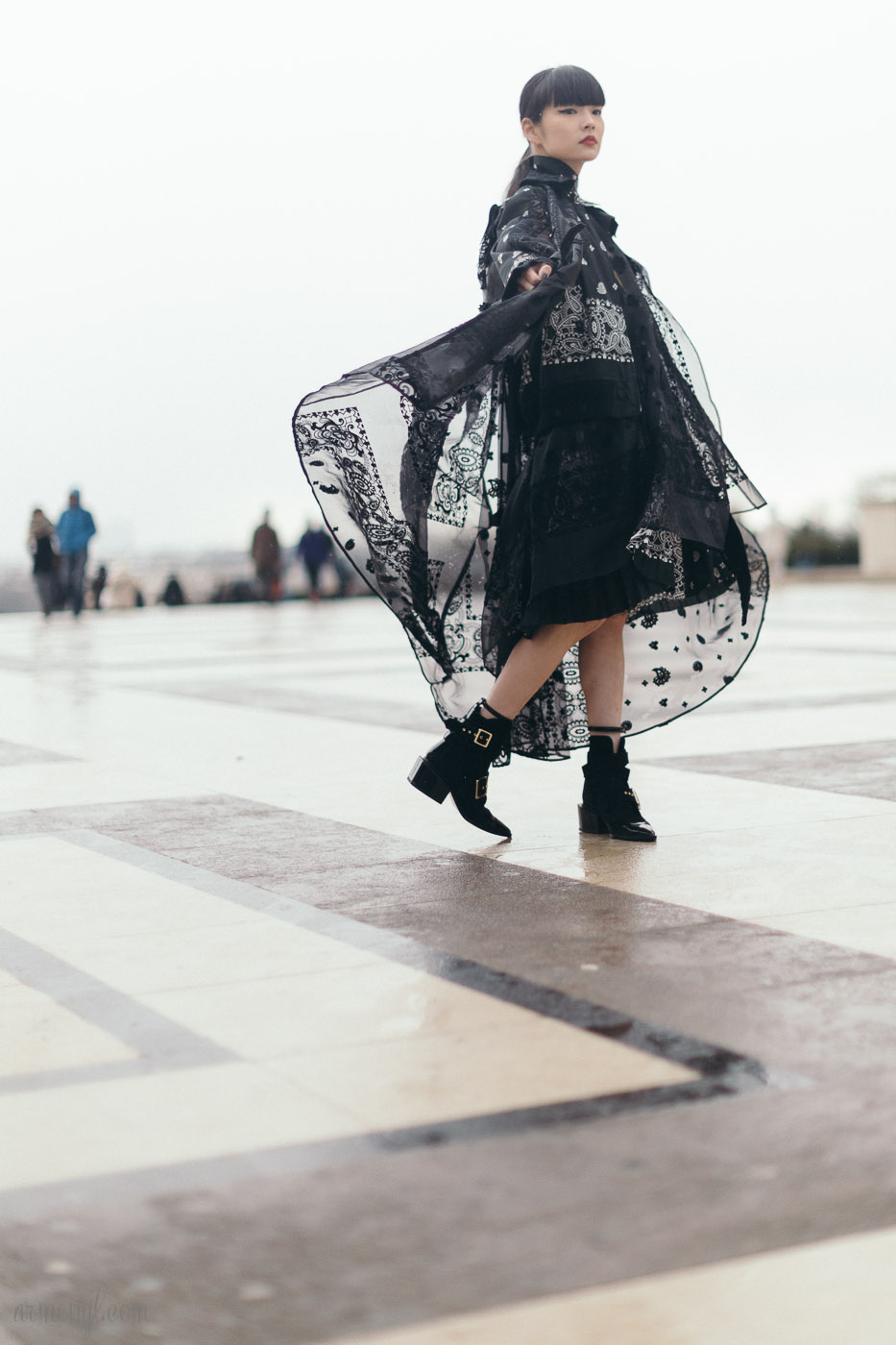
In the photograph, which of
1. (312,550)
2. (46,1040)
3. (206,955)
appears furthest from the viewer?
(312,550)

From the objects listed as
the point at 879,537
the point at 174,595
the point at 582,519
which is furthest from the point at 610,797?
the point at 879,537

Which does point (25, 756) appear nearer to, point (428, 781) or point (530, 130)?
point (428, 781)

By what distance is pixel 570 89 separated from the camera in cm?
418

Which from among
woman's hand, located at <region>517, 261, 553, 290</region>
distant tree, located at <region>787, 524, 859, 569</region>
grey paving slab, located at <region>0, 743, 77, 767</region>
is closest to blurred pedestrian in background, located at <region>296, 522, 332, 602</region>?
A: distant tree, located at <region>787, 524, 859, 569</region>

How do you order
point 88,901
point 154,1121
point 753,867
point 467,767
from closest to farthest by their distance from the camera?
point 154,1121 → point 88,901 → point 753,867 → point 467,767

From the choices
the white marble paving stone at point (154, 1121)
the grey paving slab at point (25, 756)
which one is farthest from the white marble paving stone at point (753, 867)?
the grey paving slab at point (25, 756)

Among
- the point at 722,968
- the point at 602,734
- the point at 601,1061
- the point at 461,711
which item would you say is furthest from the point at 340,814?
the point at 601,1061

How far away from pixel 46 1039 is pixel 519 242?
233cm

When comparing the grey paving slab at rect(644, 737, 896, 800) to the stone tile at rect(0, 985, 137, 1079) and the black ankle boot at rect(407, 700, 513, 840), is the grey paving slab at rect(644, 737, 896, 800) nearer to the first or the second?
the black ankle boot at rect(407, 700, 513, 840)

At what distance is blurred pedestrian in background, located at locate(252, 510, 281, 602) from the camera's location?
27734 mm

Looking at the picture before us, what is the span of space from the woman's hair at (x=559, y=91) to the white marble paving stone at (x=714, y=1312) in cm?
314

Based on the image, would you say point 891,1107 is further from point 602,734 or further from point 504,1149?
point 602,734

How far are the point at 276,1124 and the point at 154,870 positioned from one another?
1.77m
